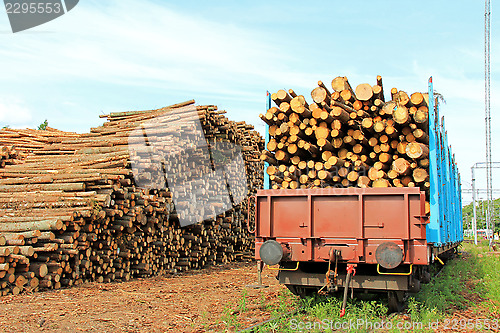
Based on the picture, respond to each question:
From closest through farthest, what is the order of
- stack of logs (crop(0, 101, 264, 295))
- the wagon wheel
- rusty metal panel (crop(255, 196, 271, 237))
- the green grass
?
1. the green grass
2. the wagon wheel
3. rusty metal panel (crop(255, 196, 271, 237))
4. stack of logs (crop(0, 101, 264, 295))

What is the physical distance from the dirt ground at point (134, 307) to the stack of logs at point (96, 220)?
61cm

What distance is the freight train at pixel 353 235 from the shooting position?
6613 mm

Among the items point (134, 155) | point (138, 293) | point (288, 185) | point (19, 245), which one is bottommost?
point (138, 293)

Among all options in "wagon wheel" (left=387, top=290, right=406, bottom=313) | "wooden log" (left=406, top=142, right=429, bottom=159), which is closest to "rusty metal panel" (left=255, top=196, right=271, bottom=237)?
"wagon wheel" (left=387, top=290, right=406, bottom=313)

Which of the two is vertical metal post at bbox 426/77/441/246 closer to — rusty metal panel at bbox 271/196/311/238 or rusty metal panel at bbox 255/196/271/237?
rusty metal panel at bbox 271/196/311/238

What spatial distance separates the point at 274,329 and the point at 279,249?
4.04 feet

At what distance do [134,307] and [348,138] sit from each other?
493cm

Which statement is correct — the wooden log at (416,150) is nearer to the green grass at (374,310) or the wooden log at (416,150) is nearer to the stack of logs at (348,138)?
the stack of logs at (348,138)

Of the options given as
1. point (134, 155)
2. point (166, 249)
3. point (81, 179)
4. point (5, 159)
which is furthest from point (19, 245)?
point (5, 159)

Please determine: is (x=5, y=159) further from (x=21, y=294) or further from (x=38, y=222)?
(x=21, y=294)

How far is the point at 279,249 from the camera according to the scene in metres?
7.00

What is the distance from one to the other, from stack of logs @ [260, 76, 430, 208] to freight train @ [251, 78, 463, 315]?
30 centimetres

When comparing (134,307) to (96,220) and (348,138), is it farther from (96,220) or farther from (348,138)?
(348,138)

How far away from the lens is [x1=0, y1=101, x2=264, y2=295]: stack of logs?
9.37 metres
